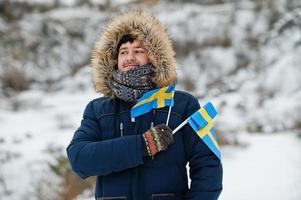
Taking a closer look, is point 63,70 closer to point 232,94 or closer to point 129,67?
point 232,94

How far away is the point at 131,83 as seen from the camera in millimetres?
1897

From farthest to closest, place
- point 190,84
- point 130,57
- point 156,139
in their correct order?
point 190,84 → point 130,57 → point 156,139

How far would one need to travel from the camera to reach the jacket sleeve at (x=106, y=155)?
5.59 feet

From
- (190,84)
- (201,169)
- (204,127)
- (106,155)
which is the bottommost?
(201,169)

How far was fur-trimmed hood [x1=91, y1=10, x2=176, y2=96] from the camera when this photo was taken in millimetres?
2002

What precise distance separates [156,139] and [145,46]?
1.86 ft

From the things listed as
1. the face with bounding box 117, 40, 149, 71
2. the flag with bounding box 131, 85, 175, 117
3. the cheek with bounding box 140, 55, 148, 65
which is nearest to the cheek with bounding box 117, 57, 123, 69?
the face with bounding box 117, 40, 149, 71

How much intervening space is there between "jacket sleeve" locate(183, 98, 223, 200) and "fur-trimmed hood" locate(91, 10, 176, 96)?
37 centimetres

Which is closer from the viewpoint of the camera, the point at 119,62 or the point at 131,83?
the point at 131,83

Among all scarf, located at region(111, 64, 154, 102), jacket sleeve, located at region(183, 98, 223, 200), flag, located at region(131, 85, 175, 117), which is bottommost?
jacket sleeve, located at region(183, 98, 223, 200)

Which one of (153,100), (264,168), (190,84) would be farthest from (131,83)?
(190,84)

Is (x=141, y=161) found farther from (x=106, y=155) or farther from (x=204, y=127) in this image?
(x=204, y=127)

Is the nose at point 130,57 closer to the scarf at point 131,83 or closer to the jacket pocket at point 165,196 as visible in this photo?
the scarf at point 131,83

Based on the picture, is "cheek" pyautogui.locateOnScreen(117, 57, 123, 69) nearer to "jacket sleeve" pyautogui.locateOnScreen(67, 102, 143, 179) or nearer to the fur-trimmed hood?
the fur-trimmed hood
